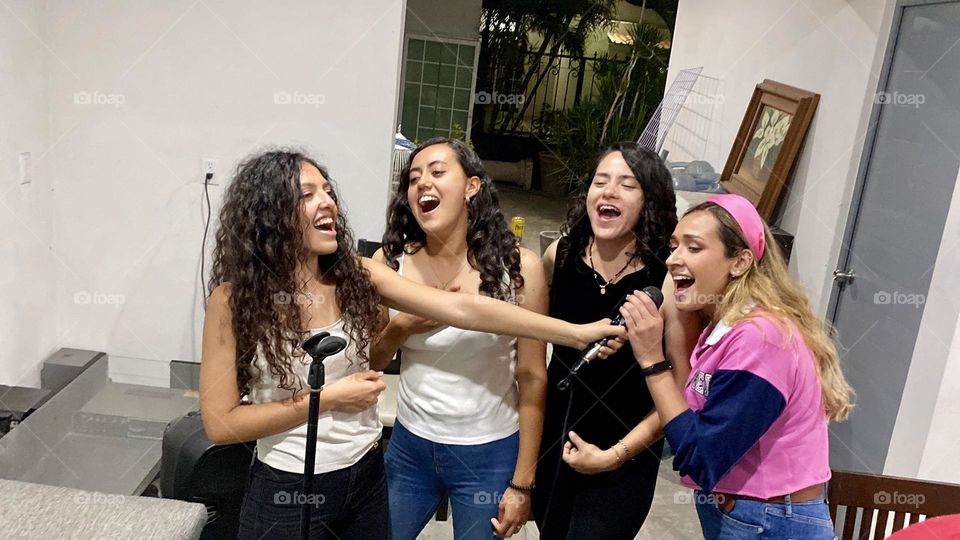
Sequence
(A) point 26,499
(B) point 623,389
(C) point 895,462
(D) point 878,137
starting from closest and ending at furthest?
(A) point 26,499 → (B) point 623,389 → (C) point 895,462 → (D) point 878,137

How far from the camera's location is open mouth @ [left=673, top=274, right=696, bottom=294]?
1.40 m

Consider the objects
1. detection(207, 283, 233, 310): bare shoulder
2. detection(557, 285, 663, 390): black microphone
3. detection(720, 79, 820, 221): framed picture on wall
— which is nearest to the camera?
detection(207, 283, 233, 310): bare shoulder

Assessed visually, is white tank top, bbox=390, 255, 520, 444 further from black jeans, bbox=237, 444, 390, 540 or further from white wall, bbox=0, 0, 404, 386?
white wall, bbox=0, 0, 404, 386

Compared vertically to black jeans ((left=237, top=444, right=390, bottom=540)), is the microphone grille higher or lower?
higher

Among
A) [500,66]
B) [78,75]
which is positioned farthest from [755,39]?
[500,66]

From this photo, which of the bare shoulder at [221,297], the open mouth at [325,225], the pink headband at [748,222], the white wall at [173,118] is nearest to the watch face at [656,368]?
the pink headband at [748,222]

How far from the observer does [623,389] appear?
157 centimetres

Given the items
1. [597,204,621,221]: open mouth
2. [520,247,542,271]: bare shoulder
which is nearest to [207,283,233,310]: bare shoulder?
[520,247,542,271]: bare shoulder

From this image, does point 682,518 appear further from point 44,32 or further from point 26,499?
point 44,32

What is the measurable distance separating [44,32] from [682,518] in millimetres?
3233

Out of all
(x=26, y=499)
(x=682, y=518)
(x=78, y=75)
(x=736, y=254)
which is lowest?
(x=682, y=518)

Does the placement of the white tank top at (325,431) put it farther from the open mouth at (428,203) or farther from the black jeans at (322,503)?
the open mouth at (428,203)

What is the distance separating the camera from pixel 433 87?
8773mm

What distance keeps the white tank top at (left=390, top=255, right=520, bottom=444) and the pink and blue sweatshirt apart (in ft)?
1.31
